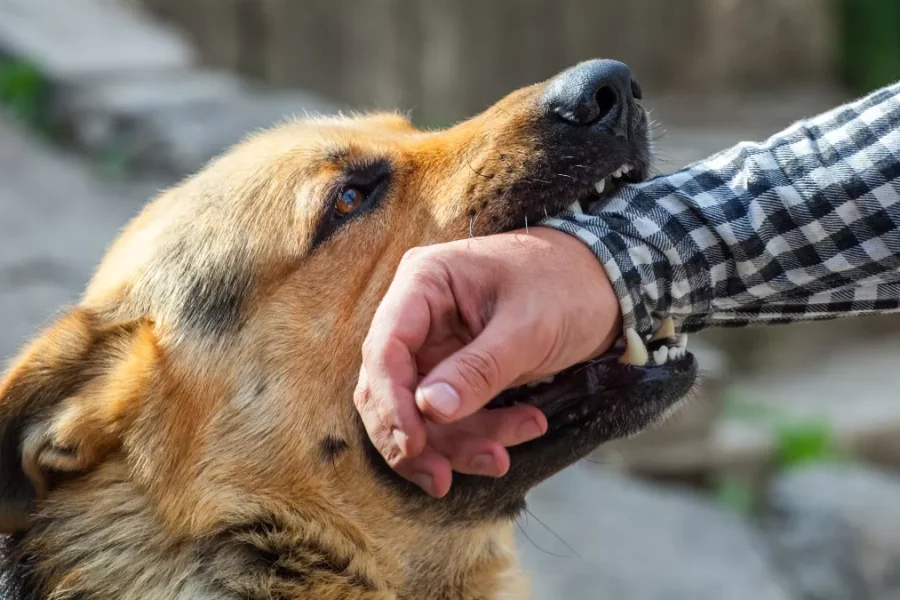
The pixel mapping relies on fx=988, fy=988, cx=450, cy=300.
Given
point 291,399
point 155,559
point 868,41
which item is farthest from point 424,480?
point 868,41

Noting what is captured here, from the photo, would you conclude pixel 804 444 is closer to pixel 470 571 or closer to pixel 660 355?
→ pixel 470 571

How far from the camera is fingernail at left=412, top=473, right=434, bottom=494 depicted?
106 inches

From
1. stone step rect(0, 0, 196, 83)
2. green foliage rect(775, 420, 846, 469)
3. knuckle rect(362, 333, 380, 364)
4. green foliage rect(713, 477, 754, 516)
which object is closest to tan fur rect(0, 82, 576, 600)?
knuckle rect(362, 333, 380, 364)

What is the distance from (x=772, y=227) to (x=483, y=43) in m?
9.00

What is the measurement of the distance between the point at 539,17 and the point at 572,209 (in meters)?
9.30

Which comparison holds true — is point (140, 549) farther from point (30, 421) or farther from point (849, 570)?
point (849, 570)

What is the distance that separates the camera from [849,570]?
18.8ft

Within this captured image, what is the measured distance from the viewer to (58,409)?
9.33 feet

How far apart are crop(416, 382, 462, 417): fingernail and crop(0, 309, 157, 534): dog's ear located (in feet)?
3.81

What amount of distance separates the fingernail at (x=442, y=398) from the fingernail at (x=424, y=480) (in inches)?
26.7

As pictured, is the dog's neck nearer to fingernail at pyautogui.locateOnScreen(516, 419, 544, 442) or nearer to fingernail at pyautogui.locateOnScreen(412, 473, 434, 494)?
fingernail at pyautogui.locateOnScreen(412, 473, 434, 494)

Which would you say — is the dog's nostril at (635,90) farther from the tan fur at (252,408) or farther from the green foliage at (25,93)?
the green foliage at (25,93)

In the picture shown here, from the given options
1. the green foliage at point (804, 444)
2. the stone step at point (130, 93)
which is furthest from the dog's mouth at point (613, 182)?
the green foliage at point (804, 444)

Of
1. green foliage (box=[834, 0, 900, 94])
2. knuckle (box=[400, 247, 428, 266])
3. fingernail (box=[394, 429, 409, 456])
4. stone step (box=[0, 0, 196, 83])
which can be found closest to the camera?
fingernail (box=[394, 429, 409, 456])
